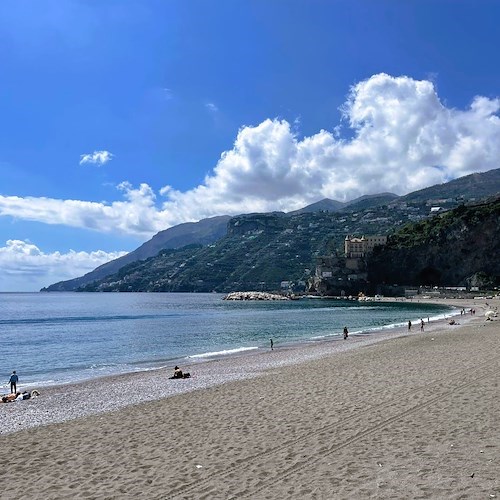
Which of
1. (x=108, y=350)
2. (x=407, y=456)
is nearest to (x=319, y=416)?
(x=407, y=456)

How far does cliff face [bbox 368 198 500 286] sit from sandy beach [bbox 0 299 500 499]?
130474mm

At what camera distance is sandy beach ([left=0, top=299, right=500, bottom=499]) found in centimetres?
736

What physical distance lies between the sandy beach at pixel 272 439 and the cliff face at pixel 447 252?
130m

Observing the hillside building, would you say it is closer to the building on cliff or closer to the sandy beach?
the building on cliff

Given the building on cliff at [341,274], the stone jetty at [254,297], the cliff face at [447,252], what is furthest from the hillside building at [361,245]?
the stone jetty at [254,297]

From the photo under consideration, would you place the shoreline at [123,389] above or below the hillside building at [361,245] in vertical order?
below

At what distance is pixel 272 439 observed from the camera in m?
9.99

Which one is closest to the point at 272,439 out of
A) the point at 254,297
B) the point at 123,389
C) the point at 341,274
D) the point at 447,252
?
the point at 123,389

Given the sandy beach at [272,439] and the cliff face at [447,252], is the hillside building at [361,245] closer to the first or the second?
the cliff face at [447,252]

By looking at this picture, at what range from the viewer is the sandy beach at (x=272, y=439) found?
24.1 feet

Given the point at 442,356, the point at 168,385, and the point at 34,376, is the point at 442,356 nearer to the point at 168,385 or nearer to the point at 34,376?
the point at 168,385

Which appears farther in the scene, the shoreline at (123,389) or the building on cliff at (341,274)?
the building on cliff at (341,274)

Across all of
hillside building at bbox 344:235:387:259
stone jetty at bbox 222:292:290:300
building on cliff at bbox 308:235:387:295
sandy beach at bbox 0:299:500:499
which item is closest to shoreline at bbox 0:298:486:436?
sandy beach at bbox 0:299:500:499

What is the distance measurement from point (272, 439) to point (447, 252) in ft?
476
